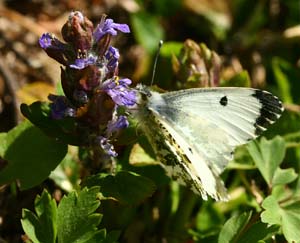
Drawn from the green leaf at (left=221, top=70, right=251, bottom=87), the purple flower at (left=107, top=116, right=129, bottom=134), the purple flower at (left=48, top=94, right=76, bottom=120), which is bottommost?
the green leaf at (left=221, top=70, right=251, bottom=87)

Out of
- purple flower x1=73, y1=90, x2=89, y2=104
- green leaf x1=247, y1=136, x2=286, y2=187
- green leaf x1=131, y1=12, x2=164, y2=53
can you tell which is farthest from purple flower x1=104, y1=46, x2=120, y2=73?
green leaf x1=131, y1=12, x2=164, y2=53

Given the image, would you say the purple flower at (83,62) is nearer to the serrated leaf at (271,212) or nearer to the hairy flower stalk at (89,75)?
the hairy flower stalk at (89,75)

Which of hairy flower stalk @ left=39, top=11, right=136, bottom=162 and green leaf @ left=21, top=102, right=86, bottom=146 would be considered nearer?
hairy flower stalk @ left=39, top=11, right=136, bottom=162

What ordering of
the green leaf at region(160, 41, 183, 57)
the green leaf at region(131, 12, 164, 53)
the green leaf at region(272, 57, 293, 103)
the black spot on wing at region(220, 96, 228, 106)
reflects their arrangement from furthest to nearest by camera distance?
the green leaf at region(131, 12, 164, 53), the green leaf at region(160, 41, 183, 57), the green leaf at region(272, 57, 293, 103), the black spot on wing at region(220, 96, 228, 106)

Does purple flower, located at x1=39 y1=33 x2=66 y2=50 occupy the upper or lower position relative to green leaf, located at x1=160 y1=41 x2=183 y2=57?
upper

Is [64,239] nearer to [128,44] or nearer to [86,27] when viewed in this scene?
[86,27]

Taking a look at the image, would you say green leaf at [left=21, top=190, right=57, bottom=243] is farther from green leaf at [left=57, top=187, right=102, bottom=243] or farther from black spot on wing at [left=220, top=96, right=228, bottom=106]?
black spot on wing at [left=220, top=96, right=228, bottom=106]

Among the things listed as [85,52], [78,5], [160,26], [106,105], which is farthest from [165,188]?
[78,5]

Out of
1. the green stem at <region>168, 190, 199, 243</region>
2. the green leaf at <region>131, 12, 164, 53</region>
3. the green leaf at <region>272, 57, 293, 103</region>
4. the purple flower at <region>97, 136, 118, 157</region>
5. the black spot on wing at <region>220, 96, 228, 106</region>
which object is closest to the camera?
the purple flower at <region>97, 136, 118, 157</region>
